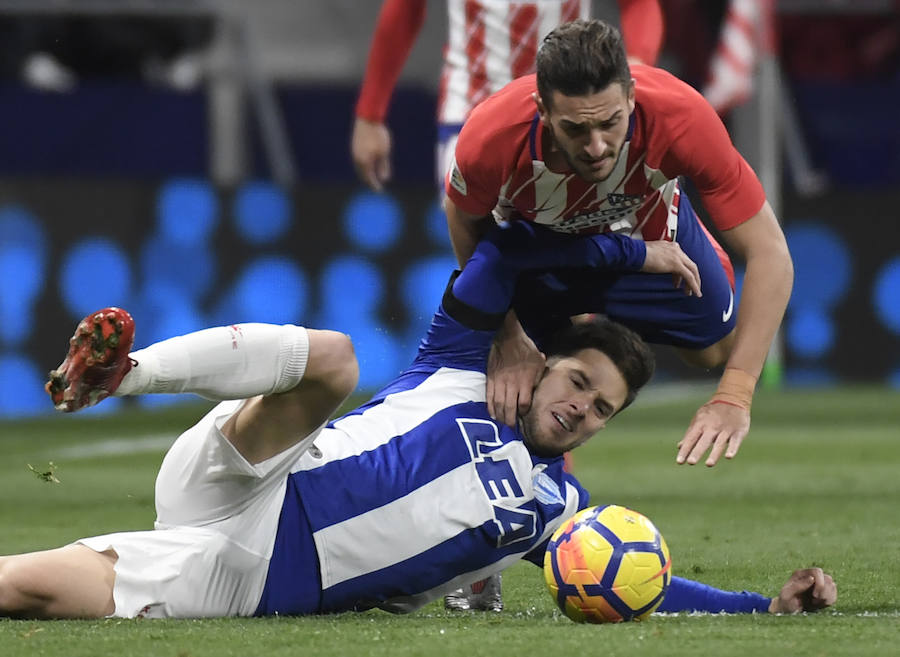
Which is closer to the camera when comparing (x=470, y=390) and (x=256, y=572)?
(x=256, y=572)

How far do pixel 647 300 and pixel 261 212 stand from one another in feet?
23.7

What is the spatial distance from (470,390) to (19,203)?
24.1ft

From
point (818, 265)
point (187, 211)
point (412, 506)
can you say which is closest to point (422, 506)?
point (412, 506)

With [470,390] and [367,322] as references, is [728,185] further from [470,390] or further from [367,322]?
[367,322]

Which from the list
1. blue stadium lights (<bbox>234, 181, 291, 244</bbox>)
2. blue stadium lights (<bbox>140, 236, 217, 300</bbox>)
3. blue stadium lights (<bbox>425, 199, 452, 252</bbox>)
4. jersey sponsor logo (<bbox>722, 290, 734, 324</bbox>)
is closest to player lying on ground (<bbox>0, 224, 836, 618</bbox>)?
jersey sponsor logo (<bbox>722, 290, 734, 324</bbox>)

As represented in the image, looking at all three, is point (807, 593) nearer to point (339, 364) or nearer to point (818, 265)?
point (339, 364)

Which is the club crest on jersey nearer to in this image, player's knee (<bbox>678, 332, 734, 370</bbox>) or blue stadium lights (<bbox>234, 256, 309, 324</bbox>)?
player's knee (<bbox>678, 332, 734, 370</bbox>)

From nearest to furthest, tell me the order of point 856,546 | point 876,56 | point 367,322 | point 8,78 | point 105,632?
point 105,632
point 856,546
point 367,322
point 8,78
point 876,56

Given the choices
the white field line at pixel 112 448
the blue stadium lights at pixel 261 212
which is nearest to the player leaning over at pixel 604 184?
the white field line at pixel 112 448

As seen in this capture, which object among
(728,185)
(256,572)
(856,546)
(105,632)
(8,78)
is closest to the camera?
(105,632)

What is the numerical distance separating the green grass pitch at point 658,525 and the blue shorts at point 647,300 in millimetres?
707

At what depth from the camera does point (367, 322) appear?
12062 millimetres

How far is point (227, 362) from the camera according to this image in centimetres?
383

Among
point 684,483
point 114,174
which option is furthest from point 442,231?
point 684,483
